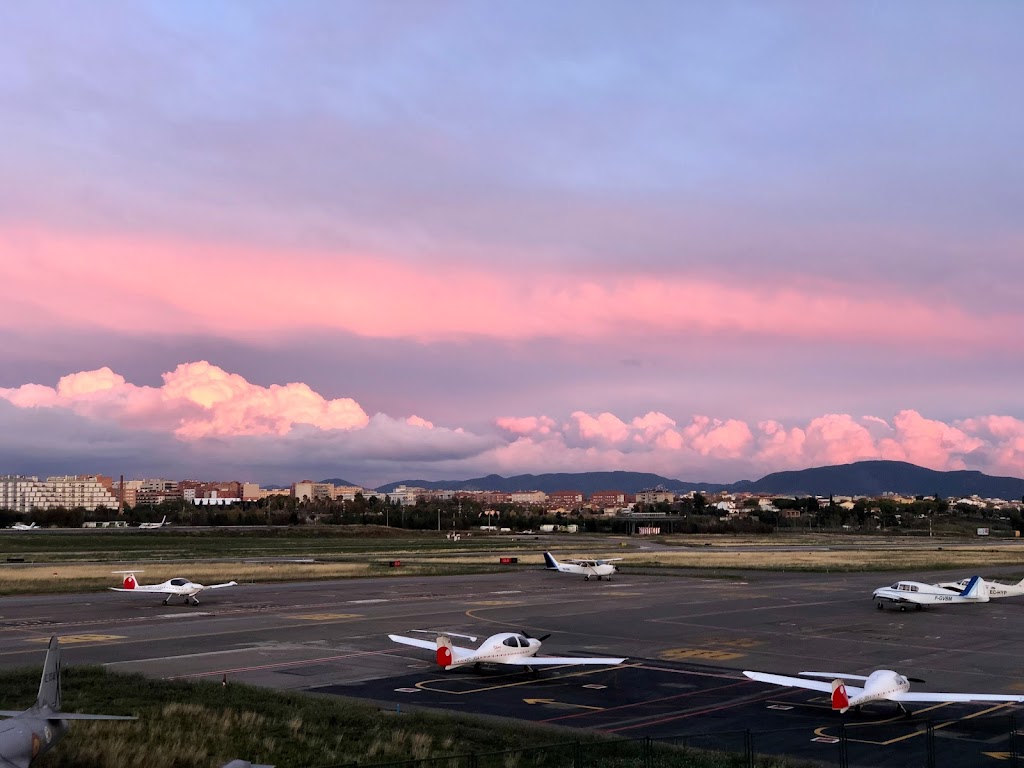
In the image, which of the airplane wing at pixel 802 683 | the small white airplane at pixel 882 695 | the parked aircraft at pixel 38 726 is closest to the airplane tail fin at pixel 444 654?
the airplane wing at pixel 802 683

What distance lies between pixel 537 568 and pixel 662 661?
60.7 metres

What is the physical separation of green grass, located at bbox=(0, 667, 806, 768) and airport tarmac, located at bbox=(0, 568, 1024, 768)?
2.73m

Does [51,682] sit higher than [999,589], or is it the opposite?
[51,682]

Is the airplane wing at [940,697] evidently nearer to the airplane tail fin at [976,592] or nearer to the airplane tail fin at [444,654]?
the airplane tail fin at [444,654]

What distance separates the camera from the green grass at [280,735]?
22.5m

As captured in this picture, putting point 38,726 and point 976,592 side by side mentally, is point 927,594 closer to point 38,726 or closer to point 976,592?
point 976,592

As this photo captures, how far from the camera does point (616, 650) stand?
140ft

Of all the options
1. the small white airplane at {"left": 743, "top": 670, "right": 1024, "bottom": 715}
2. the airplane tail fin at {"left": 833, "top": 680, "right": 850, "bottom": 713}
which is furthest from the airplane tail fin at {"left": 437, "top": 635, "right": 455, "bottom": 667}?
the airplane tail fin at {"left": 833, "top": 680, "right": 850, "bottom": 713}

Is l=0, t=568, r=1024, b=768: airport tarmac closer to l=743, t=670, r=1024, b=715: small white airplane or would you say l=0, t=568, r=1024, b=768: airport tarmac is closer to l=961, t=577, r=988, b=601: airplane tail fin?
l=743, t=670, r=1024, b=715: small white airplane

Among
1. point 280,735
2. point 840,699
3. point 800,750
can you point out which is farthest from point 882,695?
point 280,735

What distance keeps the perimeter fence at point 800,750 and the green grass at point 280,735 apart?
0.10 m

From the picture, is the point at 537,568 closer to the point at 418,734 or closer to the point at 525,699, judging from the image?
the point at 525,699

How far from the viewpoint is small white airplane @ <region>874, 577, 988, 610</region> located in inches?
2319

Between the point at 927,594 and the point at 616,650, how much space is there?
27398 mm
